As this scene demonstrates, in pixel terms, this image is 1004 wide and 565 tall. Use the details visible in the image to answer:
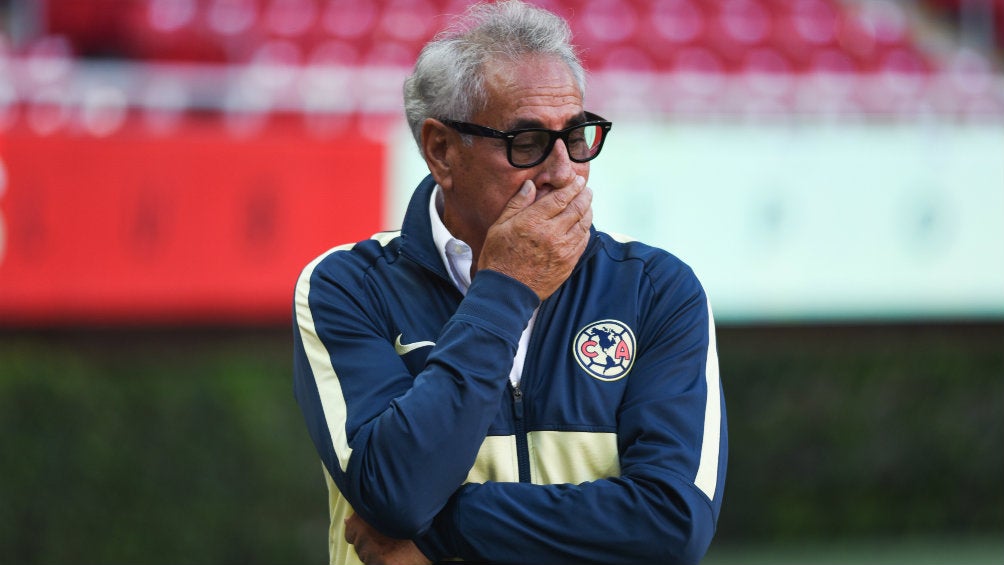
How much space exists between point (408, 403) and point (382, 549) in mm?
284

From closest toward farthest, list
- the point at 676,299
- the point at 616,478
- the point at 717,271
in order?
the point at 616,478 → the point at 676,299 → the point at 717,271

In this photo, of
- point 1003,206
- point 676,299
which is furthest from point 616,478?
point 1003,206

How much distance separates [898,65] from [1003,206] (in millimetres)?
2256

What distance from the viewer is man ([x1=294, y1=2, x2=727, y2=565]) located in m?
1.98

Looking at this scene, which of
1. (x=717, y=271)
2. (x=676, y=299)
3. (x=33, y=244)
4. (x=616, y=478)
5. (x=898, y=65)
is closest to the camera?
(x=616, y=478)

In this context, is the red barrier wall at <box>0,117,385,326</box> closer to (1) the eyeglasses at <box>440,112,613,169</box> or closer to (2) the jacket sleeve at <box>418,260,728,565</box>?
(1) the eyeglasses at <box>440,112,613,169</box>

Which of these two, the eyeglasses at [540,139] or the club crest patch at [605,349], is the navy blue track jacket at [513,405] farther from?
the eyeglasses at [540,139]

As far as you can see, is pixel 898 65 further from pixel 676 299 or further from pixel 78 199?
pixel 676 299

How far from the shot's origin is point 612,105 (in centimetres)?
654

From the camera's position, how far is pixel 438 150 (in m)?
2.23

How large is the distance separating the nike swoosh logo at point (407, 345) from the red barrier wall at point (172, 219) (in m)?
3.79

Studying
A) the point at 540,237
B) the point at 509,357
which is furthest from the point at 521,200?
the point at 509,357

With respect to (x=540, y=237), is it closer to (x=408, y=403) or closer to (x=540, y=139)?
(x=540, y=139)

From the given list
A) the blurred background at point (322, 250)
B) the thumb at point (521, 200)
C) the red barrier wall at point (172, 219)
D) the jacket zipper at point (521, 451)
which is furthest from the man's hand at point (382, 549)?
the red barrier wall at point (172, 219)
